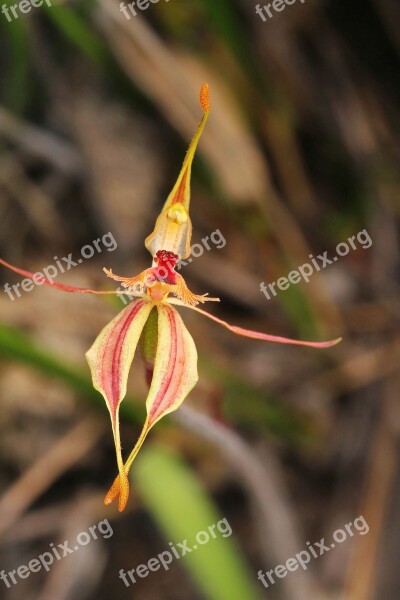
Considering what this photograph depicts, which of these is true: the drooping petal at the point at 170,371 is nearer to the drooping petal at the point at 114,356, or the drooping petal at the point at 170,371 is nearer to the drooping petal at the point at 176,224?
the drooping petal at the point at 114,356

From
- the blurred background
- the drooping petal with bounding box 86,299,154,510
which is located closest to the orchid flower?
the drooping petal with bounding box 86,299,154,510

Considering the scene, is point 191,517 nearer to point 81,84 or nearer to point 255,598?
point 255,598

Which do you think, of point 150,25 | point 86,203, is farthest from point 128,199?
point 150,25

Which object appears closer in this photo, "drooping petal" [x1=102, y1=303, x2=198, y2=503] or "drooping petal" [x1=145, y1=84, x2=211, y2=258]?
"drooping petal" [x1=102, y1=303, x2=198, y2=503]

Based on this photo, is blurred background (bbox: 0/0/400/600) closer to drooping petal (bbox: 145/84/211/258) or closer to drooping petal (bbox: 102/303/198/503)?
drooping petal (bbox: 145/84/211/258)

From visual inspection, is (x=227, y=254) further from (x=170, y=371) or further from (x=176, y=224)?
(x=170, y=371)

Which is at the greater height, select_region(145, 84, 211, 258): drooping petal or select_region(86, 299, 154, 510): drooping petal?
select_region(145, 84, 211, 258): drooping petal
